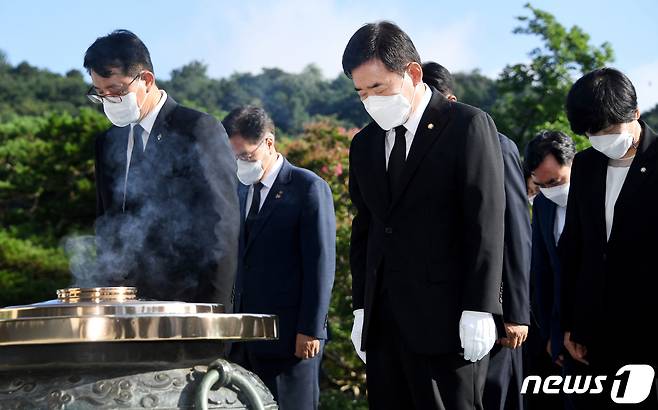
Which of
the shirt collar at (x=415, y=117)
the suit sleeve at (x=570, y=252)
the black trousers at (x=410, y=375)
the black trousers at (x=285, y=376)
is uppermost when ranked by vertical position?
the shirt collar at (x=415, y=117)

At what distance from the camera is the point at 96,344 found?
3133 mm

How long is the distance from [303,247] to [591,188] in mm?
1738

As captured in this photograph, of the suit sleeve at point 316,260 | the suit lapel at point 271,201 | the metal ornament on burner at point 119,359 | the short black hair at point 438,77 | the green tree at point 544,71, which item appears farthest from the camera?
the green tree at point 544,71

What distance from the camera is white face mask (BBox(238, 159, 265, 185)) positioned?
6.12m

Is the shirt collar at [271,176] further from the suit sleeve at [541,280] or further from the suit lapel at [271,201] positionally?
the suit sleeve at [541,280]

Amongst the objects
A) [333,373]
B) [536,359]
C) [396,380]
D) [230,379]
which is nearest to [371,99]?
[396,380]

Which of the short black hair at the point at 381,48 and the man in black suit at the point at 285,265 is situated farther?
the man in black suit at the point at 285,265

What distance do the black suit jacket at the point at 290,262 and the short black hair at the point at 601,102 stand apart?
1.70 meters

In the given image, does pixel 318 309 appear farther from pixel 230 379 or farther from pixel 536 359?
pixel 230 379

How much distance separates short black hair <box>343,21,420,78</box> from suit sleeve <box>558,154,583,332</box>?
3.90 ft

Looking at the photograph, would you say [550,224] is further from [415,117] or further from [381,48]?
[381,48]

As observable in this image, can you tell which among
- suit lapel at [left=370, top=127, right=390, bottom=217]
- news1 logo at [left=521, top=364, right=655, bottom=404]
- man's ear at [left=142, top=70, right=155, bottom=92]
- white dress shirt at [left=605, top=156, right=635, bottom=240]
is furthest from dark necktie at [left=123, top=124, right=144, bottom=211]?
news1 logo at [left=521, top=364, right=655, bottom=404]

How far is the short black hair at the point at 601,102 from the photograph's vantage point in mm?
4676

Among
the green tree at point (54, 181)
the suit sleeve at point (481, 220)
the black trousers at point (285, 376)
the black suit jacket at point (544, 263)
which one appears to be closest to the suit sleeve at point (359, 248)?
the suit sleeve at point (481, 220)
